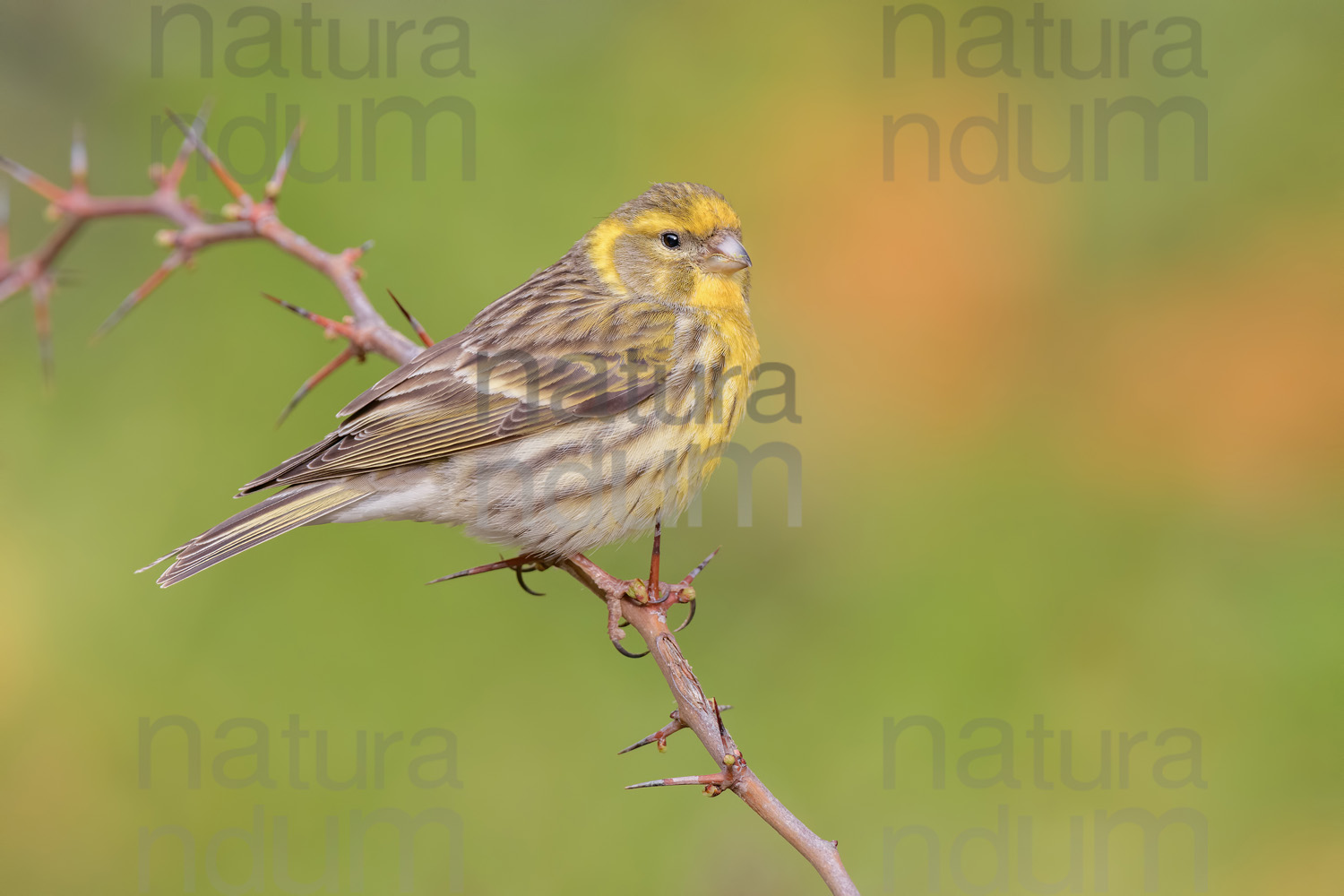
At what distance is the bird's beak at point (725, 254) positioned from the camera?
4.82m

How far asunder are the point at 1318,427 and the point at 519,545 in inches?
169

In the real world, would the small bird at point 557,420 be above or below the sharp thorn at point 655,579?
above

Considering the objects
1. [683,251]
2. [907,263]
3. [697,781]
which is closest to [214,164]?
[683,251]

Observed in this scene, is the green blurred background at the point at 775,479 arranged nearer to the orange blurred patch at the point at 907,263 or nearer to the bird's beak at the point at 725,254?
the orange blurred patch at the point at 907,263

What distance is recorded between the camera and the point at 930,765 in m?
5.45

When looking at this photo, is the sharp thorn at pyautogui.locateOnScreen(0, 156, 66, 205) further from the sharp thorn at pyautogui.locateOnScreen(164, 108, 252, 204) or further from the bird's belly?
the bird's belly

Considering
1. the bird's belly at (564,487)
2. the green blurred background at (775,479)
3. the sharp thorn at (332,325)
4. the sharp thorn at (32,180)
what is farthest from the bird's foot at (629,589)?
the sharp thorn at (32,180)

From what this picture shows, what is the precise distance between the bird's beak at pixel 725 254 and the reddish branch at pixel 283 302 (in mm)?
1278

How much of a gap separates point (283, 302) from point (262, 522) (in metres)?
0.86

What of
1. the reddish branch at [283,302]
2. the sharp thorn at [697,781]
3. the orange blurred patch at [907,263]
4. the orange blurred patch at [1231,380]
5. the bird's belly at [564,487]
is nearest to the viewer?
the sharp thorn at [697,781]

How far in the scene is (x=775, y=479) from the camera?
6.30 m

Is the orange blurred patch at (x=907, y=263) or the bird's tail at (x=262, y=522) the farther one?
the orange blurred patch at (x=907, y=263)

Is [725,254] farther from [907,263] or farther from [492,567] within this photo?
[907,263]

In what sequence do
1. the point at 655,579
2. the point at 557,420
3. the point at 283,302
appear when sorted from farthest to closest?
the point at 557,420 < the point at 283,302 < the point at 655,579
